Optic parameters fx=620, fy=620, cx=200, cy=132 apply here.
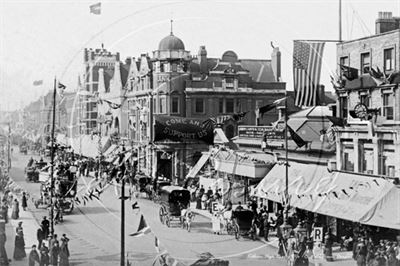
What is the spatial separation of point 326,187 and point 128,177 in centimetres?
662

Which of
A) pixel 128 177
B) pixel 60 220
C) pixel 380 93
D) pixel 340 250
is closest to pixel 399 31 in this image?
pixel 380 93

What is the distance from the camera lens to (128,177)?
1852 centimetres

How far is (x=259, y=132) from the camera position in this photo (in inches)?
984

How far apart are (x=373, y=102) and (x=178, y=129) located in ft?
28.8

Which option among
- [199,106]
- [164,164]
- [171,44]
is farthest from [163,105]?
[164,164]

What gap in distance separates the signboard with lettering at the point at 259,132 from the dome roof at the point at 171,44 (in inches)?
274

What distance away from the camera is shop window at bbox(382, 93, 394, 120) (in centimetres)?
2122

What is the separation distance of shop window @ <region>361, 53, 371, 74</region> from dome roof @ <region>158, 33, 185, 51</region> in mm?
7545

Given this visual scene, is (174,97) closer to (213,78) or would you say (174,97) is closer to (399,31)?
(213,78)

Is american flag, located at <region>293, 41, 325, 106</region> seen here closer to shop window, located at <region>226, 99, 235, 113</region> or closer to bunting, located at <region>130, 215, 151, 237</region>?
shop window, located at <region>226, 99, 235, 113</region>

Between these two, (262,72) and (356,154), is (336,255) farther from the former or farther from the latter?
(262,72)

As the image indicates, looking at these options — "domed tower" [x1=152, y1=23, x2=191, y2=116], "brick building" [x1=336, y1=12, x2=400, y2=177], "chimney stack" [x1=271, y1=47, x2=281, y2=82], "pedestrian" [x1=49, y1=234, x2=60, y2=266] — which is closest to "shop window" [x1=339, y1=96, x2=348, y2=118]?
"brick building" [x1=336, y1=12, x2=400, y2=177]

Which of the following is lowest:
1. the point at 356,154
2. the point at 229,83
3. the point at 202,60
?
the point at 356,154

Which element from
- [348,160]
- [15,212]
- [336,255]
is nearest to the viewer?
[336,255]
